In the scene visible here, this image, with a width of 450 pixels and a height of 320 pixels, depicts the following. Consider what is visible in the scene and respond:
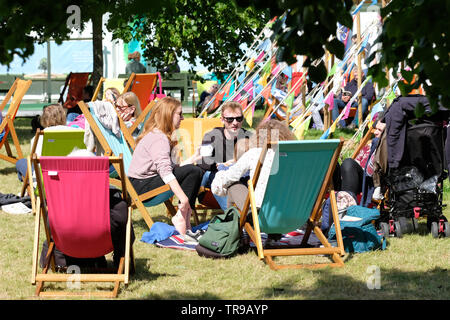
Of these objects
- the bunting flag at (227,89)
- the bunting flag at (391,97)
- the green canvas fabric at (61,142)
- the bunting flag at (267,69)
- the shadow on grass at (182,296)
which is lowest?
the shadow on grass at (182,296)

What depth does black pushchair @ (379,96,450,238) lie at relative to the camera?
5729mm

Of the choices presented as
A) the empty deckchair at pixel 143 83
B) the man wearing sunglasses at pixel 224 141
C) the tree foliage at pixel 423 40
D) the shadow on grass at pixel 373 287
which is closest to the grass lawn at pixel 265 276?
the shadow on grass at pixel 373 287

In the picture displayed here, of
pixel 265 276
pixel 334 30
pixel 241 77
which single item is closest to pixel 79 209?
pixel 265 276

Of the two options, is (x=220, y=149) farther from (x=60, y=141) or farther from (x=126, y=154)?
(x=60, y=141)

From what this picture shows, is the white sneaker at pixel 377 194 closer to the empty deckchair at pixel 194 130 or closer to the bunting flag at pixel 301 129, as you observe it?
the empty deckchair at pixel 194 130

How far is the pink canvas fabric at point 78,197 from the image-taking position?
13.5 feet

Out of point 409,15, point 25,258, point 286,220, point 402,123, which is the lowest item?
point 25,258

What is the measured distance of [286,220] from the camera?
16.2ft

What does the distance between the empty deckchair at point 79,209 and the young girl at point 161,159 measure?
151cm

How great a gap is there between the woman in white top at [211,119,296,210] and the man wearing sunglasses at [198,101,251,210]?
856mm

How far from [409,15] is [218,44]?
11109mm

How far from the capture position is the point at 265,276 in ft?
15.2
